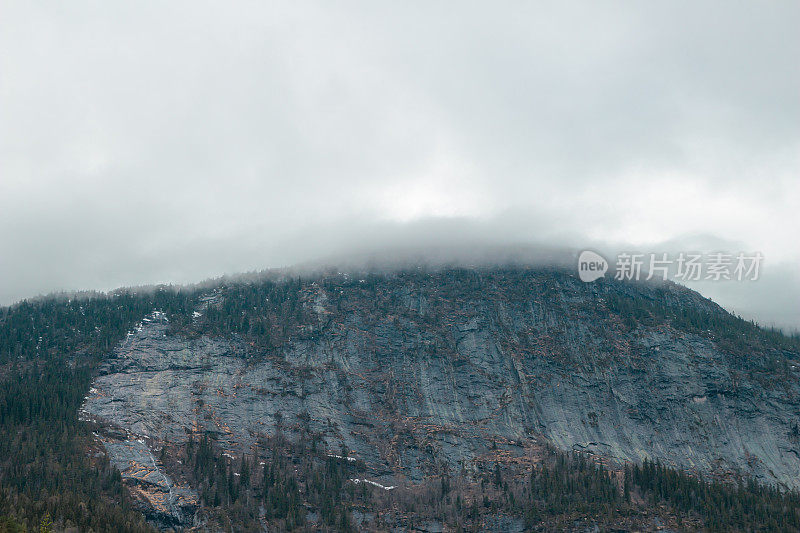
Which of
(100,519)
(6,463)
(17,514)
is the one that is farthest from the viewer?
(6,463)

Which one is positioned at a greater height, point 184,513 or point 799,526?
point 799,526

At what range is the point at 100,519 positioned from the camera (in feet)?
555

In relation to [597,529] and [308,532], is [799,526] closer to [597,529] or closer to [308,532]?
[597,529]

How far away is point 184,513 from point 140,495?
1284 cm

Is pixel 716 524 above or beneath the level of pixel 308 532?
above

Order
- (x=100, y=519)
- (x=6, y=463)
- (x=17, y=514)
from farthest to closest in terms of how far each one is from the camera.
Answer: (x=6, y=463) → (x=100, y=519) → (x=17, y=514)

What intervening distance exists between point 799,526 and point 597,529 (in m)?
54.4

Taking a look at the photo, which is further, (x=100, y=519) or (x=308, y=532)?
(x=308, y=532)

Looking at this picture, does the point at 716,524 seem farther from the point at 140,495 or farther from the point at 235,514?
the point at 140,495

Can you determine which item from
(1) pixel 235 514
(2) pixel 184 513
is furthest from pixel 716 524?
(2) pixel 184 513

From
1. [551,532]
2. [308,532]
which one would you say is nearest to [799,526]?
[551,532]

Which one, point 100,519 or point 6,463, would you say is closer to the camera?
point 100,519

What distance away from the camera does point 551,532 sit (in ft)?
654

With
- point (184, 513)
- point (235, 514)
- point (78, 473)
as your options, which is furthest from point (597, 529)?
point (78, 473)
